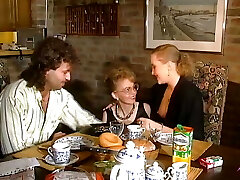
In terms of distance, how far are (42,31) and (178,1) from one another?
5.28 ft

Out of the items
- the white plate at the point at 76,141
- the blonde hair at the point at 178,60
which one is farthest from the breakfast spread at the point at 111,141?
the blonde hair at the point at 178,60

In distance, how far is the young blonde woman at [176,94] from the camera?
2.30 m

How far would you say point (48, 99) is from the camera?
217 centimetres

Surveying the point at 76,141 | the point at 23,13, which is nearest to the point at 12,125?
the point at 76,141

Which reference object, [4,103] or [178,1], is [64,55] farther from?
[178,1]

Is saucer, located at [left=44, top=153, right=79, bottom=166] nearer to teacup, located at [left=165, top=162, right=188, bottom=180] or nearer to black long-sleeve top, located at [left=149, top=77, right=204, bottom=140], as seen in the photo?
teacup, located at [left=165, top=162, right=188, bottom=180]

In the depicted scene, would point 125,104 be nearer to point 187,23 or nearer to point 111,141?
point 111,141

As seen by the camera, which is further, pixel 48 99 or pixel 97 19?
pixel 97 19

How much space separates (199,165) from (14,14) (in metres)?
3.11

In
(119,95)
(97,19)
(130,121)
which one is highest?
(97,19)

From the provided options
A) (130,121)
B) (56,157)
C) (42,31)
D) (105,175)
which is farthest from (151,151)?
(42,31)

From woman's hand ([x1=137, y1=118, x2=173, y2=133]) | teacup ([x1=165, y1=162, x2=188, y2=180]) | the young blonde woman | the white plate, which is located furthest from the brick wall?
teacup ([x1=165, y1=162, x2=188, y2=180])

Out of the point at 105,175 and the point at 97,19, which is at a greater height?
the point at 97,19

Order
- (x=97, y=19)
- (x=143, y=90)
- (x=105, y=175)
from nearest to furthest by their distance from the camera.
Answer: (x=105, y=175)
(x=143, y=90)
(x=97, y=19)
